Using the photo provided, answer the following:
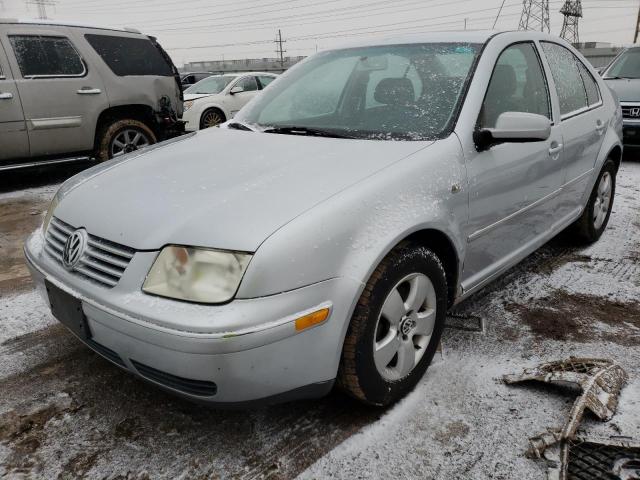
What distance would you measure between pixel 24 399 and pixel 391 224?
1.71m

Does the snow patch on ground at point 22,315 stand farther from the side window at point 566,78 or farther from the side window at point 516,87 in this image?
the side window at point 566,78

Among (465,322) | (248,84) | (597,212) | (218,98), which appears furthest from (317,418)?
(248,84)

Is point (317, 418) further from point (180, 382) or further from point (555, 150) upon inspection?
point (555, 150)

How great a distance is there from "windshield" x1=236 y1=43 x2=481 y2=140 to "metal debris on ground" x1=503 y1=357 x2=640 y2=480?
117 centimetres

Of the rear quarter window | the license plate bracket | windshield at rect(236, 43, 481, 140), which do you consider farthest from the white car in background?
the license plate bracket

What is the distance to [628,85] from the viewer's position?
7500 millimetres

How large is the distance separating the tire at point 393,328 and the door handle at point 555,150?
1.17 meters

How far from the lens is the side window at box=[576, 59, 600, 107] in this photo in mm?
3551

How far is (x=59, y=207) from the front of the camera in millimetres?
2230

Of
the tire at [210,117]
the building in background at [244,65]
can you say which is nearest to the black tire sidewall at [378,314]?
the tire at [210,117]

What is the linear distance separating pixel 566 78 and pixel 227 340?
2.84 m

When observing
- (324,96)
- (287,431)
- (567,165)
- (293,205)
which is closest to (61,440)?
(287,431)

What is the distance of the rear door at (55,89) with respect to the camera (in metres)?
5.68

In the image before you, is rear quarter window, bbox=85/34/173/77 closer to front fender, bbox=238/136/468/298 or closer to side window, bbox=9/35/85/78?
side window, bbox=9/35/85/78
